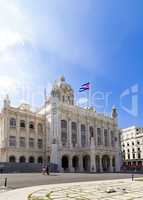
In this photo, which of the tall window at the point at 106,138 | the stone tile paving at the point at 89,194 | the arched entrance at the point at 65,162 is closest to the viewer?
the stone tile paving at the point at 89,194

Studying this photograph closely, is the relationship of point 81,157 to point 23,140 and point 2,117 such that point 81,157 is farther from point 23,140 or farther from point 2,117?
point 2,117

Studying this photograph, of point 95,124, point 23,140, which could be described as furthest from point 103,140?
point 23,140

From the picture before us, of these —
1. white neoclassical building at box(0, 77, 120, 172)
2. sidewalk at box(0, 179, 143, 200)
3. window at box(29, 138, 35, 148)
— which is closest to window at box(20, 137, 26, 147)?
white neoclassical building at box(0, 77, 120, 172)

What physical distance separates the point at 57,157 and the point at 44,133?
9800 millimetres

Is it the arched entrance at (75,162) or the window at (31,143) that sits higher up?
the window at (31,143)

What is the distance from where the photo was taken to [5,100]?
7094 cm

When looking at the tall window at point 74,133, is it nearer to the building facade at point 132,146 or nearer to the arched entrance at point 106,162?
the arched entrance at point 106,162

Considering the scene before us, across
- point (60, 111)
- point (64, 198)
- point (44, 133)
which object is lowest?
point (64, 198)

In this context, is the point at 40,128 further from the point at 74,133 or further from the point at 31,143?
the point at 74,133

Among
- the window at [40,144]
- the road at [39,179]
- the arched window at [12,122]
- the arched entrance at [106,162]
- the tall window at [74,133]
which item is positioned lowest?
the arched entrance at [106,162]

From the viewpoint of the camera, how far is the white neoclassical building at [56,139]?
229 ft

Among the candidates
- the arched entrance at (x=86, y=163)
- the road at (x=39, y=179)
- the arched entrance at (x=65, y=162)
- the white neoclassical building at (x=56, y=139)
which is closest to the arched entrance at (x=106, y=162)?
the white neoclassical building at (x=56, y=139)

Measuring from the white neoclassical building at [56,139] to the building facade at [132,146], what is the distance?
2299 cm

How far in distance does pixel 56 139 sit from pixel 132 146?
48885 mm
